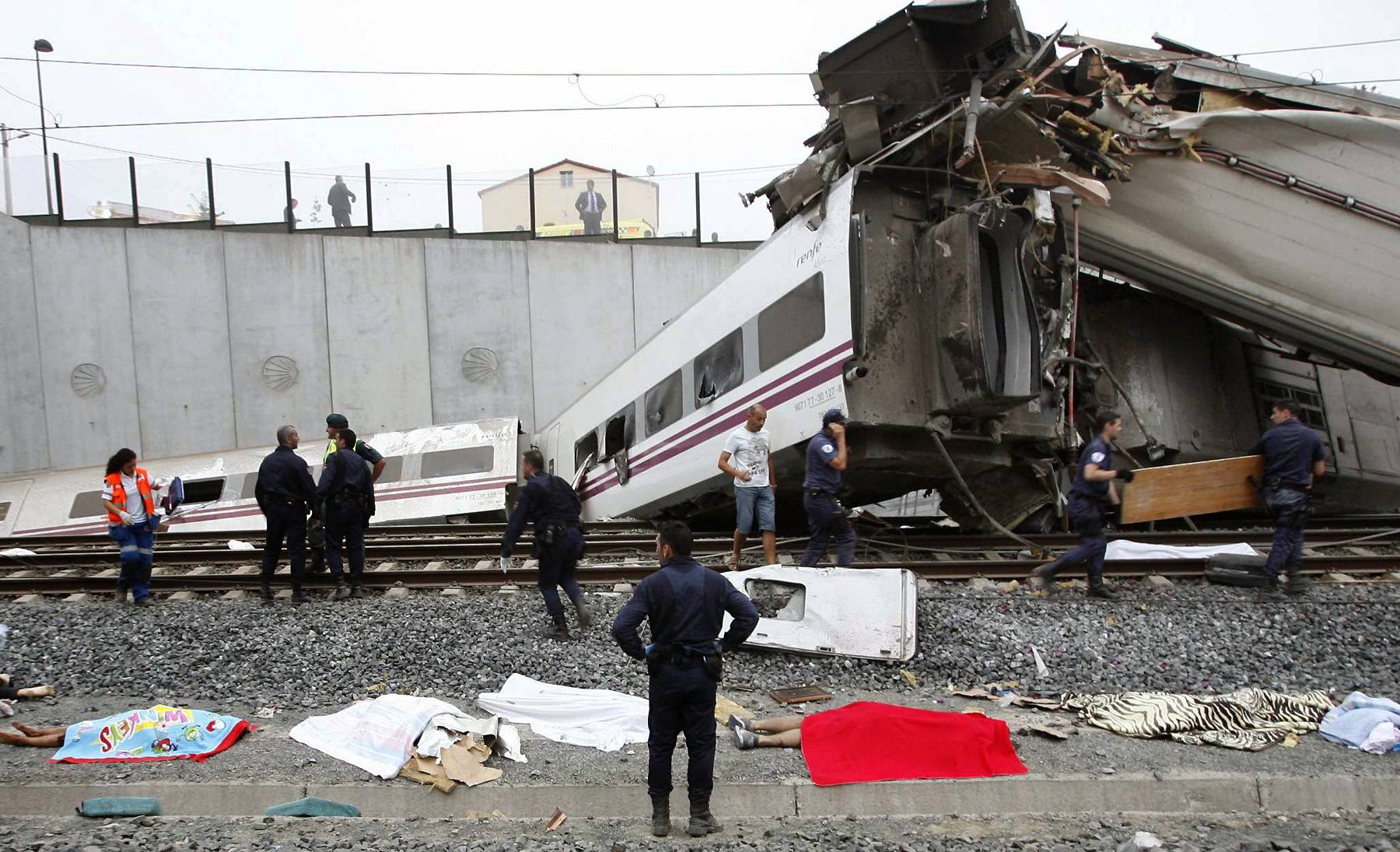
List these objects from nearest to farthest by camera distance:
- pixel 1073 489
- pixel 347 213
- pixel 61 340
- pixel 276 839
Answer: pixel 276 839 < pixel 1073 489 < pixel 61 340 < pixel 347 213

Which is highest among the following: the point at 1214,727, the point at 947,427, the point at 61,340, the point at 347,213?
the point at 347,213

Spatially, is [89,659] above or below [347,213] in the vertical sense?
below

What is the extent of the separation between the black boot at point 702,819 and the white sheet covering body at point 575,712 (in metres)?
0.86

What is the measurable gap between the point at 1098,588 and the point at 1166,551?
1.47 meters

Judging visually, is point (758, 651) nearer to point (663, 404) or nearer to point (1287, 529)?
point (1287, 529)

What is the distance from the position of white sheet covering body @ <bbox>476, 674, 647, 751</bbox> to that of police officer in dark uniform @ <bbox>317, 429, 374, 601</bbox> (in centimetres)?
302

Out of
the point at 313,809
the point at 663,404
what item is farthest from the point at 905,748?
the point at 663,404

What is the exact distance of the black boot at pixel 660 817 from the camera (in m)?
3.92

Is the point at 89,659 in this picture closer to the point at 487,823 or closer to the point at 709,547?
the point at 487,823

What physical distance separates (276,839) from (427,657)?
2.16 metres

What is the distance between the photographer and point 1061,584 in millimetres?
7617

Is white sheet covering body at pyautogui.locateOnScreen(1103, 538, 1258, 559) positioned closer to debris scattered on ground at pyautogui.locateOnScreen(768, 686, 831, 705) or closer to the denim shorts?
the denim shorts

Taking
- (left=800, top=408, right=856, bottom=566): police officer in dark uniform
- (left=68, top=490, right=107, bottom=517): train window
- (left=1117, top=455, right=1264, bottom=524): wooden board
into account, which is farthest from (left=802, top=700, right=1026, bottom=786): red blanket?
(left=68, top=490, right=107, bottom=517): train window

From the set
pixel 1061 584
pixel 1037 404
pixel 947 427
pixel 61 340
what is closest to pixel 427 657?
pixel 947 427
